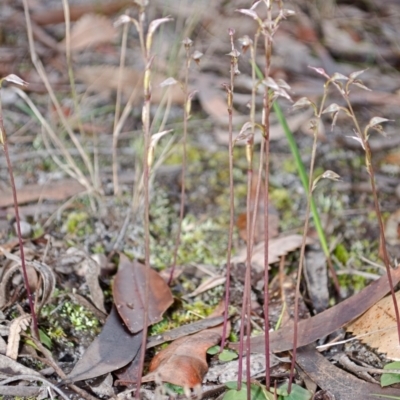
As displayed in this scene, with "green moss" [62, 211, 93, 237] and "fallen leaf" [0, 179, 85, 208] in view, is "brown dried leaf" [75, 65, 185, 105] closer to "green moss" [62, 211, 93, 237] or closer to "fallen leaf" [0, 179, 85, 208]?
"fallen leaf" [0, 179, 85, 208]

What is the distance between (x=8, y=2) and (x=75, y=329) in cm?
251

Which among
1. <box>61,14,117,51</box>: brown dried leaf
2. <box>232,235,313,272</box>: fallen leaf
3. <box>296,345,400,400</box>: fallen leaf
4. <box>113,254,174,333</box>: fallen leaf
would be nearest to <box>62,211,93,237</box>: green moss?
<box>113,254,174,333</box>: fallen leaf

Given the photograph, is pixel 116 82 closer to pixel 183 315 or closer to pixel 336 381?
pixel 183 315

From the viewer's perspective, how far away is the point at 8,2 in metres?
3.61

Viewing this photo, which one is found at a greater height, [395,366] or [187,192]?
[395,366]

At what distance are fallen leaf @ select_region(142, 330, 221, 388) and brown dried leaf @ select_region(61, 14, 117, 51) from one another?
214 cm

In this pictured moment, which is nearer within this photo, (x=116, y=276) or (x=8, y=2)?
(x=116, y=276)

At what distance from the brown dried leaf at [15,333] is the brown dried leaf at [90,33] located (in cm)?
206

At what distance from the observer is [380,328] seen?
1.75 meters

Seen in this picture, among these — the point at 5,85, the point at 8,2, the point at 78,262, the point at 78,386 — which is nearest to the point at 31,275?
the point at 78,262

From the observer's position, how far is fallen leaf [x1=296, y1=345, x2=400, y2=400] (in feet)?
5.17

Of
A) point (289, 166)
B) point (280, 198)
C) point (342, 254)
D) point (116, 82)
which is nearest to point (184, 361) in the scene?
point (342, 254)

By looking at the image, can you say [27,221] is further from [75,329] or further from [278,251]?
[278,251]

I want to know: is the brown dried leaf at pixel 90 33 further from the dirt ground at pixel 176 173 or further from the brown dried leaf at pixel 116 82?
the brown dried leaf at pixel 116 82
